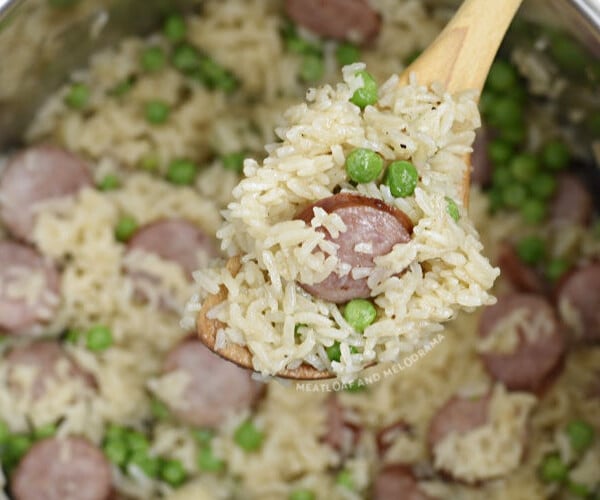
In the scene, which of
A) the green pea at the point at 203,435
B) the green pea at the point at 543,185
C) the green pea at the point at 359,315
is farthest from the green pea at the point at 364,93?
the green pea at the point at 203,435

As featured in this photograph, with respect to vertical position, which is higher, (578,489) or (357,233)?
(357,233)

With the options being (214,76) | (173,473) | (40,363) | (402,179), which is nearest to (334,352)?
(402,179)

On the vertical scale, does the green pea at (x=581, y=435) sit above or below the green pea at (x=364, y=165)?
below

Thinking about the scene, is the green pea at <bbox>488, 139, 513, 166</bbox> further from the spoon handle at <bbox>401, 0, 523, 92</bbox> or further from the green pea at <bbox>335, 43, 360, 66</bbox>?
the spoon handle at <bbox>401, 0, 523, 92</bbox>

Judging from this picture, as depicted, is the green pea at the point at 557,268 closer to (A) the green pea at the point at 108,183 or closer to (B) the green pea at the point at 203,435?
(B) the green pea at the point at 203,435

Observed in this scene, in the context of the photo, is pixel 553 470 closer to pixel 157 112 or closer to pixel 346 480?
pixel 346 480

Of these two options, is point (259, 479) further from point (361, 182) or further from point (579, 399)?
point (361, 182)

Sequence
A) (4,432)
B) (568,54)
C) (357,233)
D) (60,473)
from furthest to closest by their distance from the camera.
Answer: (4,432), (60,473), (568,54), (357,233)
